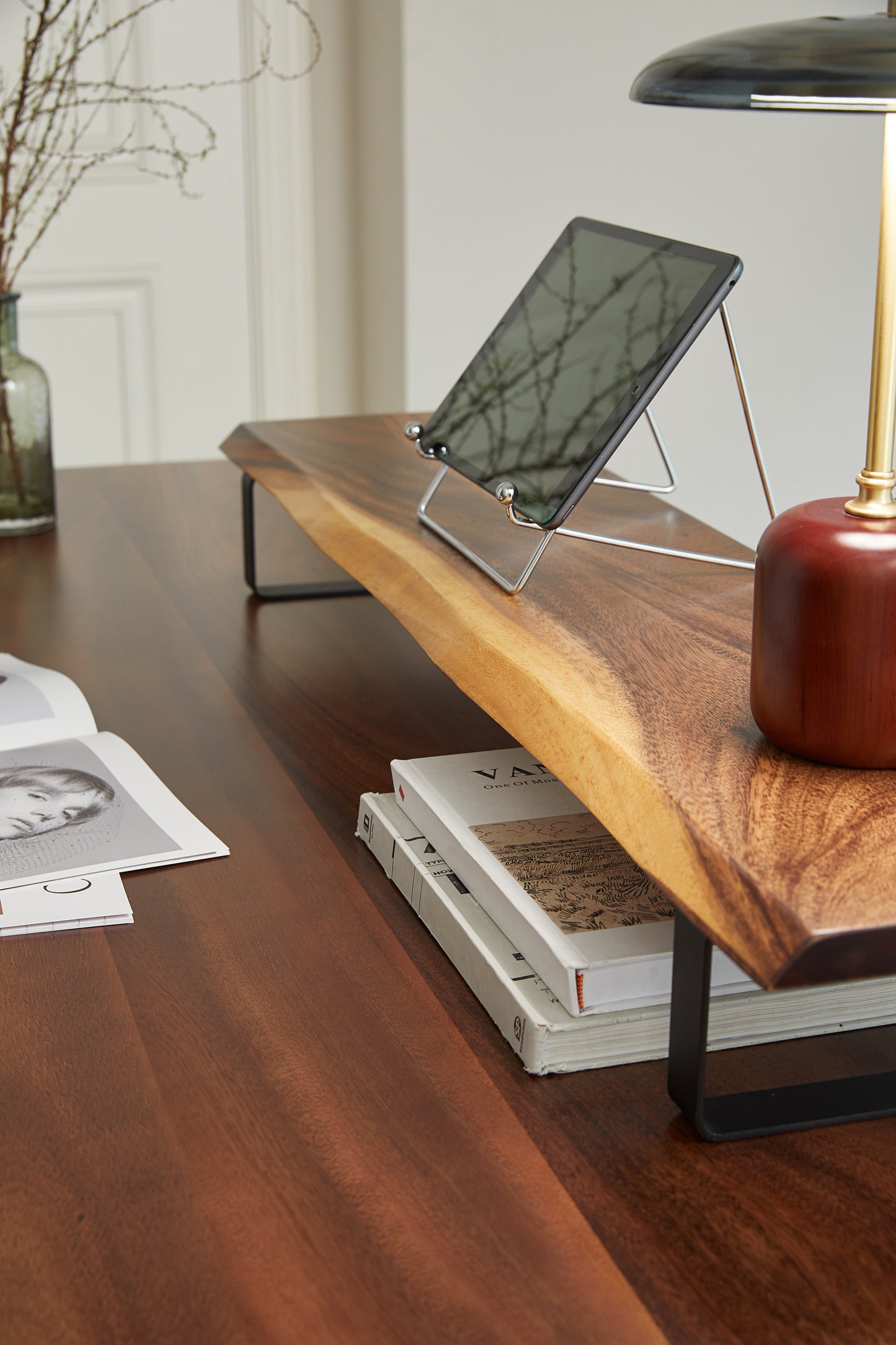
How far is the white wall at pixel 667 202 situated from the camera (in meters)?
2.62

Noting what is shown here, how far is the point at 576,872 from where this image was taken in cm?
70

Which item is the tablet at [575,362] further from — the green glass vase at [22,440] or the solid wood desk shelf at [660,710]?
the green glass vase at [22,440]

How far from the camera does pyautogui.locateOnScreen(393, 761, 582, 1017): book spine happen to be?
1.98 ft

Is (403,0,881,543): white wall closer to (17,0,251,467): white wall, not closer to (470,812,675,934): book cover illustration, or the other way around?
(17,0,251,467): white wall

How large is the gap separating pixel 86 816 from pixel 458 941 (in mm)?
290

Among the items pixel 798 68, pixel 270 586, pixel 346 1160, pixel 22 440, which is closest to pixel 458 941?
pixel 346 1160

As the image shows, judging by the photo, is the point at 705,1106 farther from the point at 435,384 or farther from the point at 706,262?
the point at 435,384

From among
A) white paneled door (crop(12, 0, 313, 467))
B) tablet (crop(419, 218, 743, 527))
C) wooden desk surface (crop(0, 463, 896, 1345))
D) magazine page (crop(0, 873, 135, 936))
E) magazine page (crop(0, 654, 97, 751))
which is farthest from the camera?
white paneled door (crop(12, 0, 313, 467))

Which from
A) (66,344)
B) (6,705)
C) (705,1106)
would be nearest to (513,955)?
(705,1106)

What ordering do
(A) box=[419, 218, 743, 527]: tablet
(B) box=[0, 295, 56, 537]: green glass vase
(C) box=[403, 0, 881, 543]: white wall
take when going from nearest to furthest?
1. (A) box=[419, 218, 743, 527]: tablet
2. (B) box=[0, 295, 56, 537]: green glass vase
3. (C) box=[403, 0, 881, 543]: white wall

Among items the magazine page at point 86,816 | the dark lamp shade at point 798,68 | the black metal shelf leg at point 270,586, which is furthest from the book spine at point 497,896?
the black metal shelf leg at point 270,586

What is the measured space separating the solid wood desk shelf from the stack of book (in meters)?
0.06

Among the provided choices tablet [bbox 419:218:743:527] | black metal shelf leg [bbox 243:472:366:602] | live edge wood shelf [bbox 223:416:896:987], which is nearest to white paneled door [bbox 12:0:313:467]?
black metal shelf leg [bbox 243:472:366:602]

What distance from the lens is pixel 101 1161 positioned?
0.55 metres
